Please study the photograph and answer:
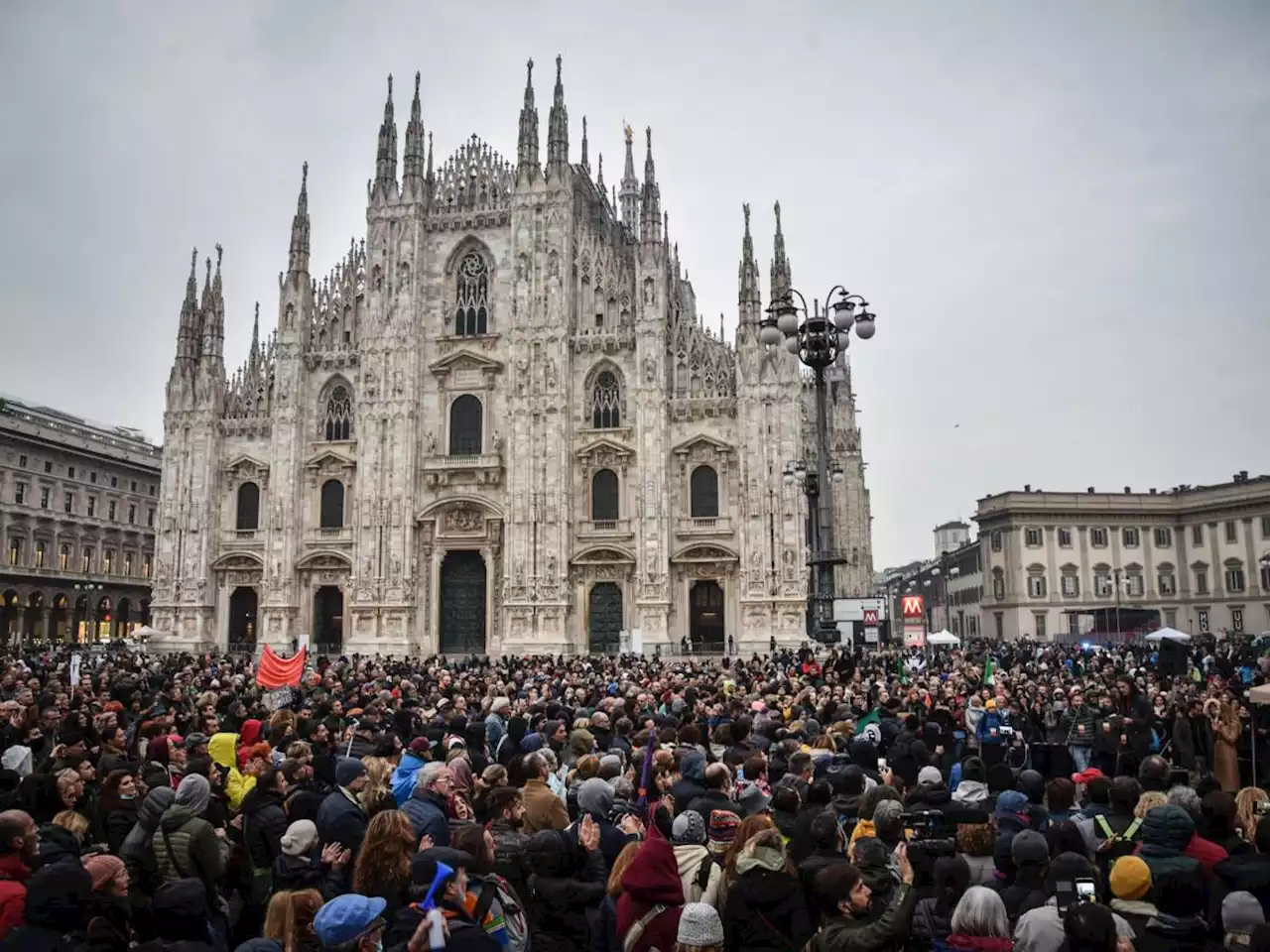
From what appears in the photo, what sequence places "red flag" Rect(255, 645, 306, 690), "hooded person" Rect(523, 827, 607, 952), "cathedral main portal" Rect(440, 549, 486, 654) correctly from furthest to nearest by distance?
"cathedral main portal" Rect(440, 549, 486, 654), "red flag" Rect(255, 645, 306, 690), "hooded person" Rect(523, 827, 607, 952)

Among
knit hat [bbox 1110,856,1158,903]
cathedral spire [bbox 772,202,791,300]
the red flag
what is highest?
cathedral spire [bbox 772,202,791,300]

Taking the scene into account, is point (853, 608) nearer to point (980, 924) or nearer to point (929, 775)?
point (929, 775)

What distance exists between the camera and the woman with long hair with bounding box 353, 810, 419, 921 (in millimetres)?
5980

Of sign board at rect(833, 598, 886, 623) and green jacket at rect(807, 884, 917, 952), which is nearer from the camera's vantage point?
green jacket at rect(807, 884, 917, 952)

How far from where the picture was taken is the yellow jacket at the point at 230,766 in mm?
9477

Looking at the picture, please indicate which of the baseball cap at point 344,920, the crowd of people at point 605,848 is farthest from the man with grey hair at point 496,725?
the baseball cap at point 344,920

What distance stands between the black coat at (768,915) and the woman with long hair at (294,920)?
2.29 metres

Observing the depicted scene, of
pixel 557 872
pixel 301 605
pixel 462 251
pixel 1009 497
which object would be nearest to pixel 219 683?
pixel 557 872

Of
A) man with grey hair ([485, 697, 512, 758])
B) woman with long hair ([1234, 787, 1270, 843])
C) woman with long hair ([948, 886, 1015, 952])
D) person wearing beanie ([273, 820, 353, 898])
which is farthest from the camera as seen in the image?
man with grey hair ([485, 697, 512, 758])

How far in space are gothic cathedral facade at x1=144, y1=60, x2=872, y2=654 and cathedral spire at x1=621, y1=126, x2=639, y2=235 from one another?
50.5ft

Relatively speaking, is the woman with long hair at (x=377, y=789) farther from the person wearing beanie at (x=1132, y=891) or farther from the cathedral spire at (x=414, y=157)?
the cathedral spire at (x=414, y=157)

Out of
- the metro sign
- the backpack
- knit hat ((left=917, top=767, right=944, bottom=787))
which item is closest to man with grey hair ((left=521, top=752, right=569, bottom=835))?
the backpack

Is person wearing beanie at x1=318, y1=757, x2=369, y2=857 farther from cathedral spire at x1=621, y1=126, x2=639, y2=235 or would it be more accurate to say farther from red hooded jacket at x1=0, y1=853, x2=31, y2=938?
cathedral spire at x1=621, y1=126, x2=639, y2=235

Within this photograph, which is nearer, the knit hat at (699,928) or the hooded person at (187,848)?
the knit hat at (699,928)
